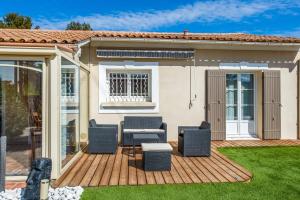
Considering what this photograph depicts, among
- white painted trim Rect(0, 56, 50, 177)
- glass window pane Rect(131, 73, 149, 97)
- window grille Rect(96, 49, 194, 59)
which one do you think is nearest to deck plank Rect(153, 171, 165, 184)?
white painted trim Rect(0, 56, 50, 177)

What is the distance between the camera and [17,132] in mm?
5680

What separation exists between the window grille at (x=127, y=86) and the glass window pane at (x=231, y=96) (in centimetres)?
301

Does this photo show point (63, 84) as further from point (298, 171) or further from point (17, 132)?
point (298, 171)

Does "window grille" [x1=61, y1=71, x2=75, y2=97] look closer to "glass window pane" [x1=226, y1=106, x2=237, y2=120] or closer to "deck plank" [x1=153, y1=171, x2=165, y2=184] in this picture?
"deck plank" [x1=153, y1=171, x2=165, y2=184]

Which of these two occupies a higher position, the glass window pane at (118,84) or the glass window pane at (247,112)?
the glass window pane at (118,84)

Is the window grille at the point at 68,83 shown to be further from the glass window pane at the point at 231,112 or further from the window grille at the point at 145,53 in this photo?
the glass window pane at the point at 231,112

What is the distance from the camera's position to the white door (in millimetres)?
10398

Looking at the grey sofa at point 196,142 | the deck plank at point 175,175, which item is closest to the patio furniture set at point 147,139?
the grey sofa at point 196,142

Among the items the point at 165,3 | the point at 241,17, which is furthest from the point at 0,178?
the point at 241,17

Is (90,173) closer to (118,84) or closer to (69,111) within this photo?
(69,111)

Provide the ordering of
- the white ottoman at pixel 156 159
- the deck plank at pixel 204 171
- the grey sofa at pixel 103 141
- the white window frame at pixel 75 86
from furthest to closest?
the grey sofa at pixel 103 141 → the white window frame at pixel 75 86 → the white ottoman at pixel 156 159 → the deck plank at pixel 204 171

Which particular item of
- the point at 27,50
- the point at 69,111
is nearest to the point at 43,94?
the point at 27,50

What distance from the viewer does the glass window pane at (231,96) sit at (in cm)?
1041

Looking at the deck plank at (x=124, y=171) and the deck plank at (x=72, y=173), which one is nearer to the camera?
the deck plank at (x=72, y=173)
